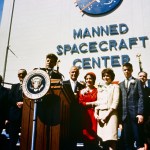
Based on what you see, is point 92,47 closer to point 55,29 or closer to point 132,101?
point 55,29

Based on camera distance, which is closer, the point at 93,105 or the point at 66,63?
the point at 93,105

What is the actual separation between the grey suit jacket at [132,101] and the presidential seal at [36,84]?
1.17m

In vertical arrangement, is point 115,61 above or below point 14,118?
above

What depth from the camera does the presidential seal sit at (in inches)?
109

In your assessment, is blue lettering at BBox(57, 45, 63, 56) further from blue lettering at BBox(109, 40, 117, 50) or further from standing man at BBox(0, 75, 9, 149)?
standing man at BBox(0, 75, 9, 149)

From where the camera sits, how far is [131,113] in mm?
3324

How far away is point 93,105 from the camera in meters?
3.45

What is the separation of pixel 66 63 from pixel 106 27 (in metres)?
1.49

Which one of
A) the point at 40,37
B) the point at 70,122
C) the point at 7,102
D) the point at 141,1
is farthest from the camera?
the point at 40,37

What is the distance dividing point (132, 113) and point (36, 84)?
1344 millimetres

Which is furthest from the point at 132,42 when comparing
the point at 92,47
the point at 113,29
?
the point at 92,47

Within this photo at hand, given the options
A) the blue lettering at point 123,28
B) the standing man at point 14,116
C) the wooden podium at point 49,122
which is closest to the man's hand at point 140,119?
the wooden podium at point 49,122

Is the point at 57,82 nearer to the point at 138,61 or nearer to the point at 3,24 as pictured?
the point at 138,61

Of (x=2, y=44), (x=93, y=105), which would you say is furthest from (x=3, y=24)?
(x=93, y=105)
